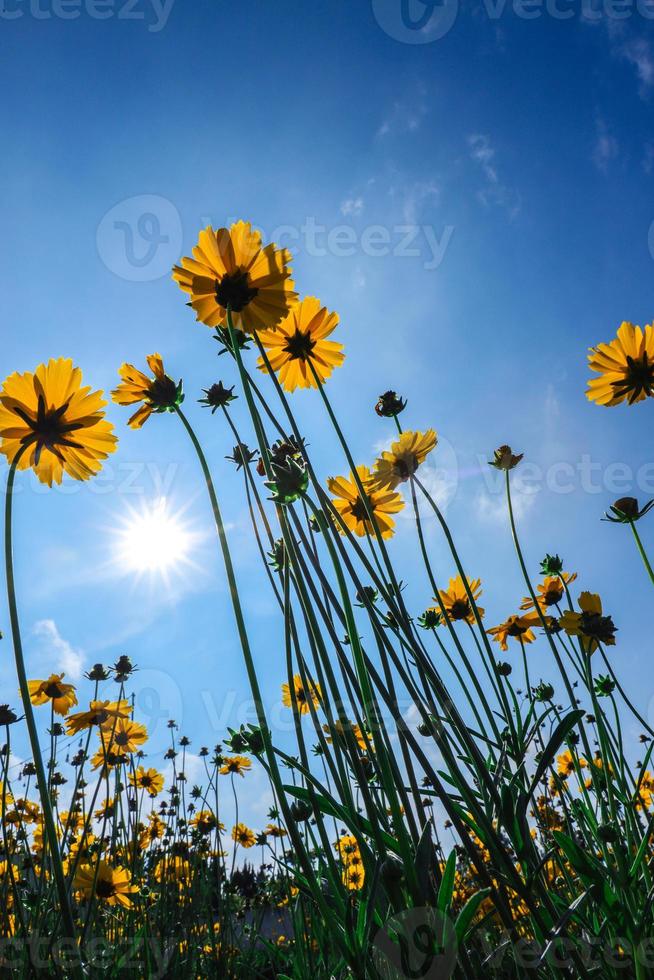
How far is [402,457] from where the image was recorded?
196cm

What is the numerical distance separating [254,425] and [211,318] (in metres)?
0.55

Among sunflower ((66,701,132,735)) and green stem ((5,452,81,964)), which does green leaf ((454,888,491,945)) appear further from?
sunflower ((66,701,132,735))

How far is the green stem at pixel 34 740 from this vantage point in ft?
2.13

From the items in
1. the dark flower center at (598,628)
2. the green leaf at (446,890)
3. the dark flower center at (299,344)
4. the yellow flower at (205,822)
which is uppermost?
the dark flower center at (299,344)

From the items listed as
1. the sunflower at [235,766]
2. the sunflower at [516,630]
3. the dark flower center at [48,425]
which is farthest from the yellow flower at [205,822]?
the dark flower center at [48,425]

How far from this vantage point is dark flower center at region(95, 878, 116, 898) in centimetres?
282

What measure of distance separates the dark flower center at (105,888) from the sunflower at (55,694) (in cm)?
92

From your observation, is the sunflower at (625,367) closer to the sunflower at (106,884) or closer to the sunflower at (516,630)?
the sunflower at (516,630)

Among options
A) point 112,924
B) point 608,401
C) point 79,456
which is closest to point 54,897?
point 112,924

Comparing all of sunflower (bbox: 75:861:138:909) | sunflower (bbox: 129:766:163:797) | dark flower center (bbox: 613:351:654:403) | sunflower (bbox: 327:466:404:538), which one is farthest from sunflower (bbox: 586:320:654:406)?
sunflower (bbox: 129:766:163:797)

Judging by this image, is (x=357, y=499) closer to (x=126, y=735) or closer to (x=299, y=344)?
(x=299, y=344)

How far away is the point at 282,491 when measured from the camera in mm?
1168

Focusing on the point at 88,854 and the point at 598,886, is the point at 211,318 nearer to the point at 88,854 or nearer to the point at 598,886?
the point at 598,886

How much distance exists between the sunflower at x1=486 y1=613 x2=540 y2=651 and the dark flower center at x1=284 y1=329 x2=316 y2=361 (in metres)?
1.67
